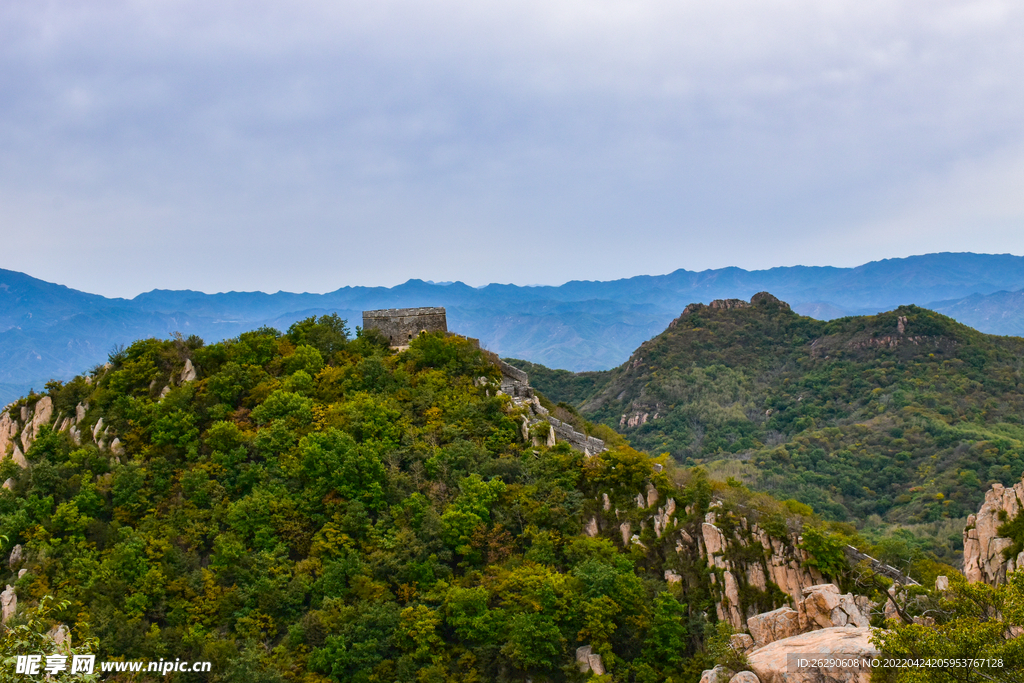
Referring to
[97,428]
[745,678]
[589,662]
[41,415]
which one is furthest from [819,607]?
[41,415]

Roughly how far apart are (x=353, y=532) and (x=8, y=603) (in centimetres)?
1456

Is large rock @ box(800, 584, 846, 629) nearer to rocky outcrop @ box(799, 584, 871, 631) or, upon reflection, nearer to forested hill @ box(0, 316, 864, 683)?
rocky outcrop @ box(799, 584, 871, 631)

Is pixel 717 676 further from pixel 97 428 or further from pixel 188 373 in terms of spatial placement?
pixel 188 373

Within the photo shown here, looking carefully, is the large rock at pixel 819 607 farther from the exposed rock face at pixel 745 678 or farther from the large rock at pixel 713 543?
the exposed rock face at pixel 745 678

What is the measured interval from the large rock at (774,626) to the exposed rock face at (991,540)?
275 inches

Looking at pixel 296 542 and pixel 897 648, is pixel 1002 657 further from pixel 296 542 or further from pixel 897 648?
pixel 296 542

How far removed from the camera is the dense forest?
62094 millimetres

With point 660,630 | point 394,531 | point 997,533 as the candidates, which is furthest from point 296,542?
point 997,533

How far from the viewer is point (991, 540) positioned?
77.5 ft

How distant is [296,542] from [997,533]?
3015 cm

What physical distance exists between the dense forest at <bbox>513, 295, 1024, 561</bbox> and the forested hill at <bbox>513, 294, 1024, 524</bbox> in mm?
225

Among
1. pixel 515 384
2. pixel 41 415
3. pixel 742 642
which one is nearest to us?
pixel 742 642

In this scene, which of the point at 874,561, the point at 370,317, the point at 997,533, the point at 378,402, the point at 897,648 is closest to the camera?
the point at 897,648

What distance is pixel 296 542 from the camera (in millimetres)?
30469
